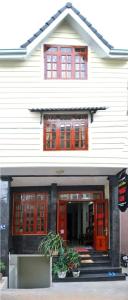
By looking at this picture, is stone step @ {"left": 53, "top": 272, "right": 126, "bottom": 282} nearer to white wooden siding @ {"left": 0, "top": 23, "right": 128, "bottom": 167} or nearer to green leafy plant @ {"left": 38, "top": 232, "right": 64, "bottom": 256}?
green leafy plant @ {"left": 38, "top": 232, "right": 64, "bottom": 256}

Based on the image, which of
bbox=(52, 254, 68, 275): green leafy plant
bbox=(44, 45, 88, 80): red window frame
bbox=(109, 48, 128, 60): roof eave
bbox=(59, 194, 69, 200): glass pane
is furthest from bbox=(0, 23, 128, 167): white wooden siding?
bbox=(59, 194, 69, 200): glass pane

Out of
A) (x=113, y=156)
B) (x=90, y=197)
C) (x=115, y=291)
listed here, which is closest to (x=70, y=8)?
(x=113, y=156)

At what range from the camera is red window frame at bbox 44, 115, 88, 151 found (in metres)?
14.8

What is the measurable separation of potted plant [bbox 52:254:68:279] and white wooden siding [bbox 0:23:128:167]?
4034 millimetres

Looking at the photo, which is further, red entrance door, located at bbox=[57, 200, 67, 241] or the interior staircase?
red entrance door, located at bbox=[57, 200, 67, 241]

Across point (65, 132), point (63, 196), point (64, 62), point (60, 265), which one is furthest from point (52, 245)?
point (64, 62)

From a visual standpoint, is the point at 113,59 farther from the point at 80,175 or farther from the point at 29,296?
the point at 29,296

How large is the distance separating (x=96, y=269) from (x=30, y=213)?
3875mm

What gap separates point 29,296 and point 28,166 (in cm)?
432

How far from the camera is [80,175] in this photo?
1684 cm

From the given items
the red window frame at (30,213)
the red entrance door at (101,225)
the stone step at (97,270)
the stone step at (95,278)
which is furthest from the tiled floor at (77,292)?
the red window frame at (30,213)

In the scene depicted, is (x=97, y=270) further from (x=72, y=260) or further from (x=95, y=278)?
(x=72, y=260)

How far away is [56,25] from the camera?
14.8m

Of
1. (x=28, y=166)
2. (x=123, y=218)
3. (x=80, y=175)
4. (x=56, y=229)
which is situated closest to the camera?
(x=28, y=166)
